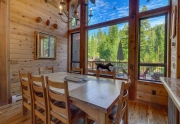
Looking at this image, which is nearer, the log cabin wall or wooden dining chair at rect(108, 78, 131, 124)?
wooden dining chair at rect(108, 78, 131, 124)

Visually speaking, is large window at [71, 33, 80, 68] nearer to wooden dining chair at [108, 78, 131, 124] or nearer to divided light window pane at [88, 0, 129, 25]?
divided light window pane at [88, 0, 129, 25]

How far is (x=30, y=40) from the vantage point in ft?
11.1

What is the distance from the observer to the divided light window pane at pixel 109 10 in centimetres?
341

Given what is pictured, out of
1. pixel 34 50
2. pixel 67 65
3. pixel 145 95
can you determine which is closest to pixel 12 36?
pixel 34 50

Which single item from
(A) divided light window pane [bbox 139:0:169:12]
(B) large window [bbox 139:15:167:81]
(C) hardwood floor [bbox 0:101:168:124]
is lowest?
(C) hardwood floor [bbox 0:101:168:124]

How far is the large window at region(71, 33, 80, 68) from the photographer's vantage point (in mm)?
4657

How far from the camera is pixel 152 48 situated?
2.97m

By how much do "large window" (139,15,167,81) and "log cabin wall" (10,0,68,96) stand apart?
3204 millimetres

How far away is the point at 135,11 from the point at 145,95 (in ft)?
8.08

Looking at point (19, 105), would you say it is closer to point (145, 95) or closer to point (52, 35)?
point (52, 35)

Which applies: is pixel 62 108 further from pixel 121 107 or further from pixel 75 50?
pixel 75 50

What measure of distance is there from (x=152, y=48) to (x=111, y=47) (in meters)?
1.29

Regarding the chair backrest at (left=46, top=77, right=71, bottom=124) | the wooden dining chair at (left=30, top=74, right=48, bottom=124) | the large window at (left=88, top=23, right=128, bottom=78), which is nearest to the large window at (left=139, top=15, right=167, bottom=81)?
the large window at (left=88, top=23, right=128, bottom=78)

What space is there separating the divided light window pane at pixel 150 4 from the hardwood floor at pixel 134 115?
2.74 m
